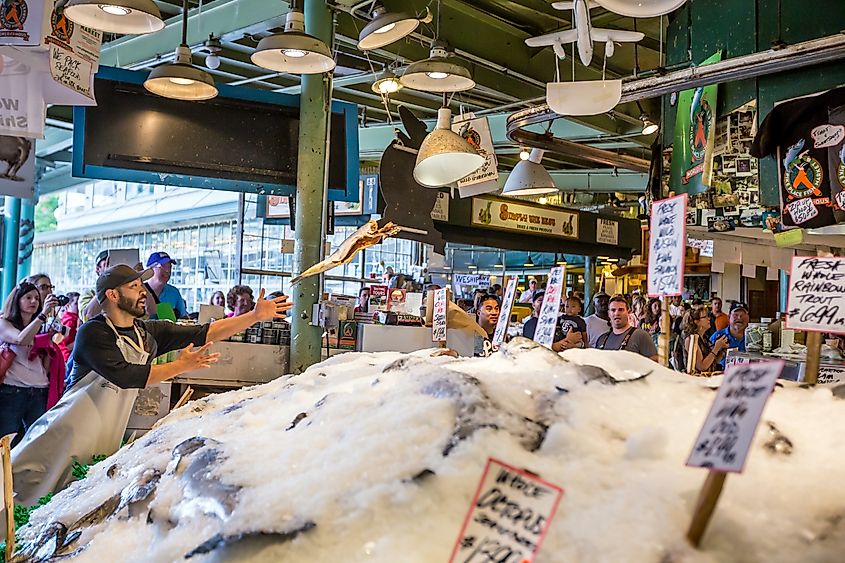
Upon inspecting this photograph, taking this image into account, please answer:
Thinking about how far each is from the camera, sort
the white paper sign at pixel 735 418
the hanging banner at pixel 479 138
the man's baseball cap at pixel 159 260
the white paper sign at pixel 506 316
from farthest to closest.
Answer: the man's baseball cap at pixel 159 260 → the hanging banner at pixel 479 138 → the white paper sign at pixel 506 316 → the white paper sign at pixel 735 418

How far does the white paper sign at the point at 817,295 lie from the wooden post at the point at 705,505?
3.36ft

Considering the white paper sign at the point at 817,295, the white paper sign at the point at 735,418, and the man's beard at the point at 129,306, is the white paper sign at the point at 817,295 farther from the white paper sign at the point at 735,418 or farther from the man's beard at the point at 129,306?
the man's beard at the point at 129,306

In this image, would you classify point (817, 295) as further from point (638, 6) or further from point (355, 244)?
point (355, 244)

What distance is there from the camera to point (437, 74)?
4.52 meters

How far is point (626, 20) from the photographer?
711 cm

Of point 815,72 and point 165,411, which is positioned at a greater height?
point 815,72

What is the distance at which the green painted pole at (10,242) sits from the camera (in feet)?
37.6

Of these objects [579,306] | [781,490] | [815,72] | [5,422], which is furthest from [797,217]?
[5,422]

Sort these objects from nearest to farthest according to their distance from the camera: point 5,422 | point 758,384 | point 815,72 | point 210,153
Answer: point 758,384 → point 815,72 → point 5,422 → point 210,153

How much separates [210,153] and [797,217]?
A: 415 centimetres

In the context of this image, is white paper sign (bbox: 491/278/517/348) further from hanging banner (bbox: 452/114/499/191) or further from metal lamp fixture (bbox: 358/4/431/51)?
hanging banner (bbox: 452/114/499/191)

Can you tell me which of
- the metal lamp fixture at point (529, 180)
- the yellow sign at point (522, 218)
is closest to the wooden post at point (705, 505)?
the metal lamp fixture at point (529, 180)

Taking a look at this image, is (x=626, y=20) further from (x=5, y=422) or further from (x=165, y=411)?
(x=5, y=422)

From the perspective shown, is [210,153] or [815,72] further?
[210,153]
